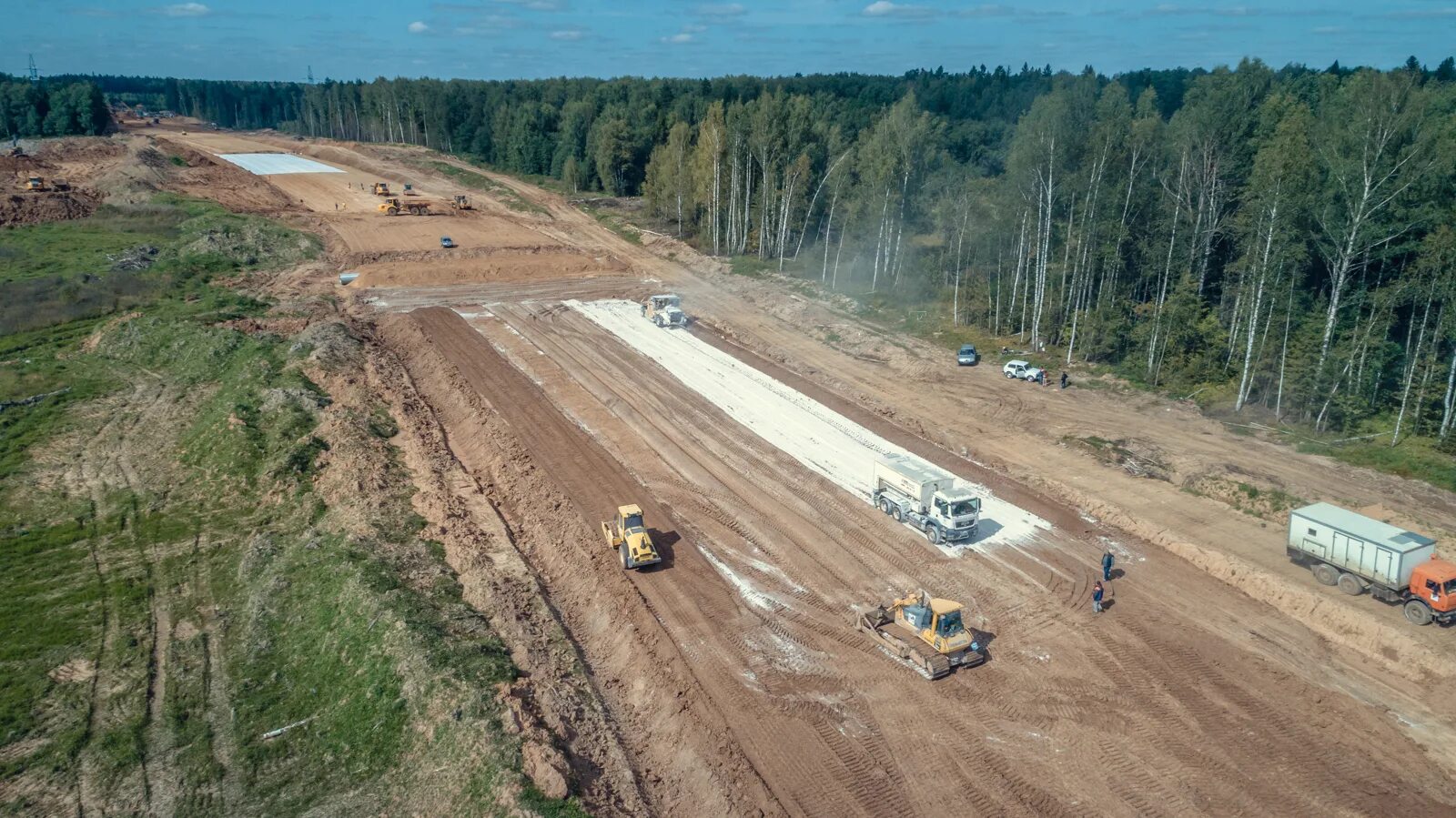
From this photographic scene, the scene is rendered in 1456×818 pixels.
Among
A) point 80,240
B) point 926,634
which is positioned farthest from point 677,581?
point 80,240

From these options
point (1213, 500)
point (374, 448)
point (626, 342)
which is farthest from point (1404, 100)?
point (374, 448)

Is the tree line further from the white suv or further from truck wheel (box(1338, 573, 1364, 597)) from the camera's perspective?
truck wheel (box(1338, 573, 1364, 597))

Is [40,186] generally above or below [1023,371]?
above

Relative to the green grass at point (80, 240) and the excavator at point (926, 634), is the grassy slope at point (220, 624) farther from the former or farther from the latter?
the green grass at point (80, 240)

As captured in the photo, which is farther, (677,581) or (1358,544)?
(677,581)

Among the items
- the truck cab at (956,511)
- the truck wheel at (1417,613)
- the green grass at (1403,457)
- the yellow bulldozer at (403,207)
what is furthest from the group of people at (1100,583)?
the yellow bulldozer at (403,207)

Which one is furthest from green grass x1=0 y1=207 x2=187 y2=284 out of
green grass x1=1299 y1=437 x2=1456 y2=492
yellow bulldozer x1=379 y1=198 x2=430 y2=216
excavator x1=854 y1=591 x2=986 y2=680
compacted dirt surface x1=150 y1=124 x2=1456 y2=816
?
green grass x1=1299 y1=437 x2=1456 y2=492

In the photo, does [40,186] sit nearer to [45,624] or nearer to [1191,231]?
[45,624]
